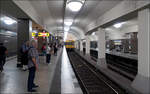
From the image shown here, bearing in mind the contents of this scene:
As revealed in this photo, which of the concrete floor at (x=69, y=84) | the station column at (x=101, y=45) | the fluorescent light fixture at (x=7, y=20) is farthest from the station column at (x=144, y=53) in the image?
the fluorescent light fixture at (x=7, y=20)

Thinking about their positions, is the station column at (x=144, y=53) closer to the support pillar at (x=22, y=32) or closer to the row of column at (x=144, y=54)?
the row of column at (x=144, y=54)

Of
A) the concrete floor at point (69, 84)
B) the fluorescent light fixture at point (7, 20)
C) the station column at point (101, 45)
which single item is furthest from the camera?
the station column at point (101, 45)

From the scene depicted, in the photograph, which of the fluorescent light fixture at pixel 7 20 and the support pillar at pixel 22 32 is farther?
the fluorescent light fixture at pixel 7 20

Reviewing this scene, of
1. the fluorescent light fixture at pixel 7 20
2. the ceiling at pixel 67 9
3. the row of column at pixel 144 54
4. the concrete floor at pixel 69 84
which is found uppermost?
the ceiling at pixel 67 9

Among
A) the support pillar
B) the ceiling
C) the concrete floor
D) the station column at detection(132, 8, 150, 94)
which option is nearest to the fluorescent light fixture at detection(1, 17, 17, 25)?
the ceiling

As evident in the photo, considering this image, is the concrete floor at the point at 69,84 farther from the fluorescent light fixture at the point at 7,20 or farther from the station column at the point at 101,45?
the fluorescent light fixture at the point at 7,20

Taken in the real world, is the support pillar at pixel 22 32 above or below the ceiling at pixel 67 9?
below

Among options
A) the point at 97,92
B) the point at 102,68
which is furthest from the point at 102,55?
the point at 97,92

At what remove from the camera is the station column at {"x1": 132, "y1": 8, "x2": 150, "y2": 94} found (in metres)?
6.47

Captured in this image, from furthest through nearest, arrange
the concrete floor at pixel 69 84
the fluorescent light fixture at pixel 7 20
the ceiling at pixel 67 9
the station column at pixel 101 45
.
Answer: the station column at pixel 101 45 → the fluorescent light fixture at pixel 7 20 → the ceiling at pixel 67 9 → the concrete floor at pixel 69 84

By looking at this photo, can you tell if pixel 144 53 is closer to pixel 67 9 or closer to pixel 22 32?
pixel 22 32

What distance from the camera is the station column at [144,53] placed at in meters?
6.47

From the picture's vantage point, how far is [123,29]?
24078 mm

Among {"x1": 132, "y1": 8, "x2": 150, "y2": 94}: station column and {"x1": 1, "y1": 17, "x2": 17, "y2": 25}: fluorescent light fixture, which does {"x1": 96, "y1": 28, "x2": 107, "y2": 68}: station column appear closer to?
{"x1": 132, "y1": 8, "x2": 150, "y2": 94}: station column
